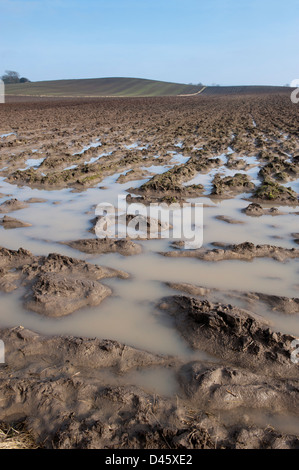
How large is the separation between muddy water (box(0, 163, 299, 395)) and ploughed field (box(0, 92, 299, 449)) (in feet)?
0.06

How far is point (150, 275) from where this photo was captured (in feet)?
13.7

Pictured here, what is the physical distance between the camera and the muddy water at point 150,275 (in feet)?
10.5

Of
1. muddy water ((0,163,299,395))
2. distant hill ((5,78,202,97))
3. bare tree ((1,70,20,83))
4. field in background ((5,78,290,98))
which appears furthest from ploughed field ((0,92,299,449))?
bare tree ((1,70,20,83))

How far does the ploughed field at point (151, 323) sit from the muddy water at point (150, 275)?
0.02m

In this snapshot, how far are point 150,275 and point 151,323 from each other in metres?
0.90

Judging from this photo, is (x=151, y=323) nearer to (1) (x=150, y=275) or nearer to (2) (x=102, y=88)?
(1) (x=150, y=275)

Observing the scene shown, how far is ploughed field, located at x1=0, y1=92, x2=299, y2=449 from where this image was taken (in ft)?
7.66

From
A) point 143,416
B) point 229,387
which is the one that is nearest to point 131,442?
point 143,416

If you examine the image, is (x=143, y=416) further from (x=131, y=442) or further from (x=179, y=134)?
(x=179, y=134)

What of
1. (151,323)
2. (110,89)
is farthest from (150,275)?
(110,89)

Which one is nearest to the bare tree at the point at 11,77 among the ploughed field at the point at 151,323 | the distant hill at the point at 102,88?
the distant hill at the point at 102,88

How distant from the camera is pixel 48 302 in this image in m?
3.56

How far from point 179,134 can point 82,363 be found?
14039 millimetres

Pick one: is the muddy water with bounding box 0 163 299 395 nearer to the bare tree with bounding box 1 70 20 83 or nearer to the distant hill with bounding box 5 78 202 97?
the distant hill with bounding box 5 78 202 97
